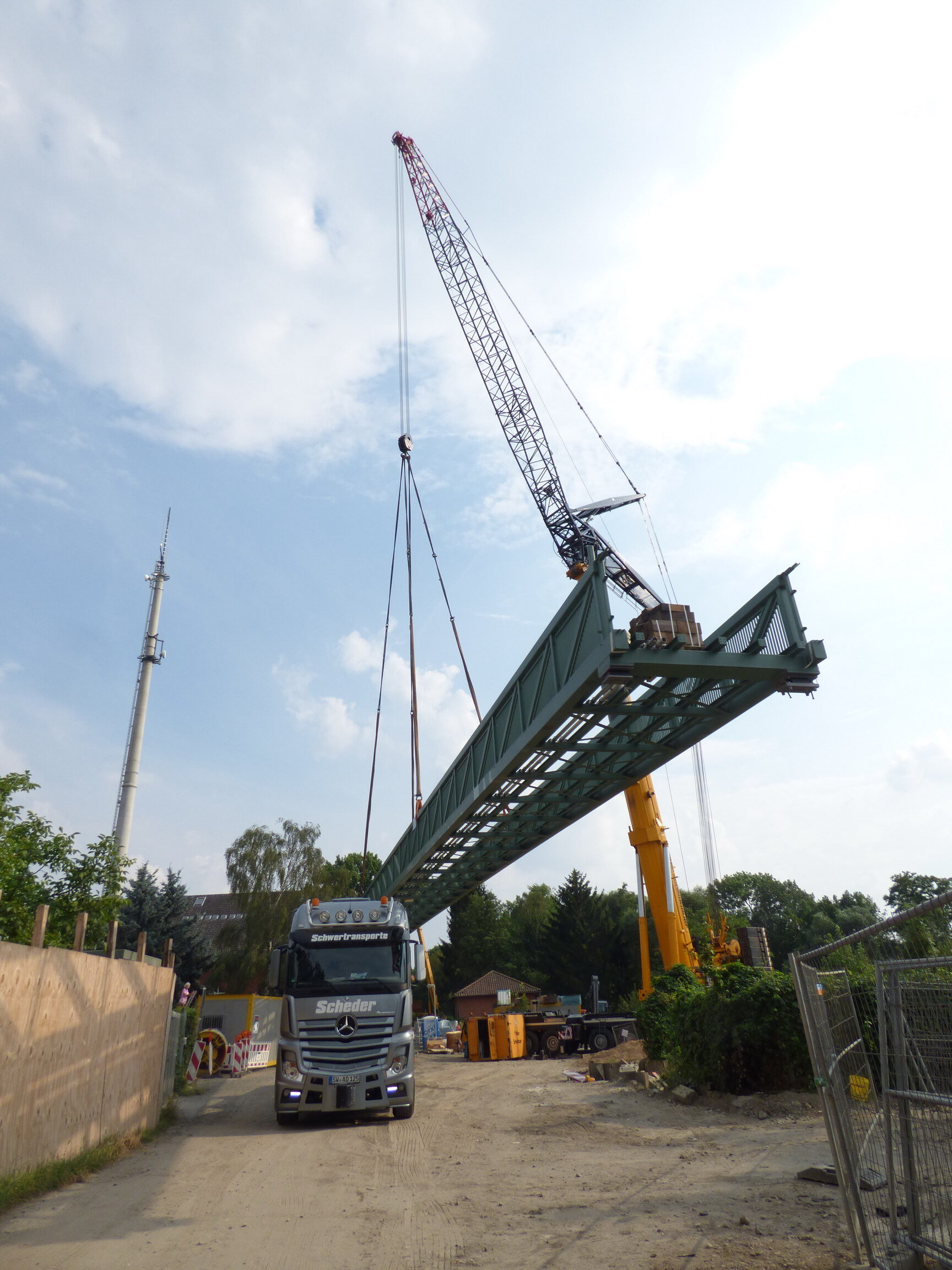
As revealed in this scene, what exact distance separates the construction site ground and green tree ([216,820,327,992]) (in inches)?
1263

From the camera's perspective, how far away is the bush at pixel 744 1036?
43.8 feet

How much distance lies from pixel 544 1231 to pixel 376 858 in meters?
78.8

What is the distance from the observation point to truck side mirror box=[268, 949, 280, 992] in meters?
13.8

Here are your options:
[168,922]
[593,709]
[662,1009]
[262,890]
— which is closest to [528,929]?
[262,890]

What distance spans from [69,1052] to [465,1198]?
16.3ft

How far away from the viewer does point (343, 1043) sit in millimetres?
13062

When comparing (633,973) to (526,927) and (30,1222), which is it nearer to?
(526,927)

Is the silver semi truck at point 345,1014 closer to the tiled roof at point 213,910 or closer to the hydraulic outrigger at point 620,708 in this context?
the hydraulic outrigger at point 620,708

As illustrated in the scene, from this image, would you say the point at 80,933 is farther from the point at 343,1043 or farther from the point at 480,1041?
the point at 480,1041

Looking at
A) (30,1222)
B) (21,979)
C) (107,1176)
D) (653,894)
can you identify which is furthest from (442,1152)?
(653,894)

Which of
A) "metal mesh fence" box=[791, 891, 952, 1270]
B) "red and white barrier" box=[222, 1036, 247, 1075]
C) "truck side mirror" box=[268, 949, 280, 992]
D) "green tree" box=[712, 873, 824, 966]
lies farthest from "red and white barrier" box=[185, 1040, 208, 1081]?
"green tree" box=[712, 873, 824, 966]

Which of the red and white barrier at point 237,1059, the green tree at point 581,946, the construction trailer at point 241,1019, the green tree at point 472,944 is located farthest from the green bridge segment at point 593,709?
the green tree at point 472,944

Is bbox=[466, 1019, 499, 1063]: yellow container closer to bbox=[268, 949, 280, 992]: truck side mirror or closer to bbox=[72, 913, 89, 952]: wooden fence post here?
bbox=[268, 949, 280, 992]: truck side mirror

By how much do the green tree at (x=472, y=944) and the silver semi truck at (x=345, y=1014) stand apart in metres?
58.3
